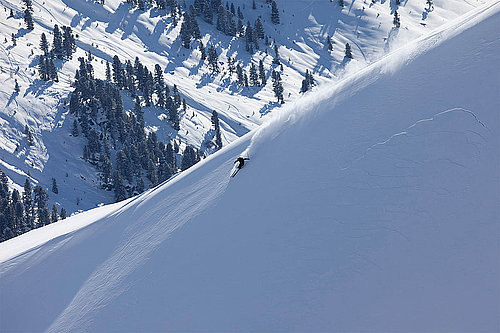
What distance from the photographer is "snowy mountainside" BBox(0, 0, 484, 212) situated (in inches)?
2948

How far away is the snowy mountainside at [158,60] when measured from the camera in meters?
74.9

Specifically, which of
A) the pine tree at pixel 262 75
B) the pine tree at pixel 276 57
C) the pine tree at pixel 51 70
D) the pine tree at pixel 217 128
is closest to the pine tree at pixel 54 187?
the pine tree at pixel 51 70

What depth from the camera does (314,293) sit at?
903cm

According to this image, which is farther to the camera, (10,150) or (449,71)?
(10,150)

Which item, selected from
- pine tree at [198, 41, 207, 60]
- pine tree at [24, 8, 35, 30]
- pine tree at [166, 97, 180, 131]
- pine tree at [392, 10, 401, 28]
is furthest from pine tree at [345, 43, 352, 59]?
pine tree at [24, 8, 35, 30]

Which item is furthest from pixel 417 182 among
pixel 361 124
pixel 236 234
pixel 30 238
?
pixel 30 238

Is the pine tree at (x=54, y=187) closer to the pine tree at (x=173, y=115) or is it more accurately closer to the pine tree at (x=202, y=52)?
the pine tree at (x=173, y=115)

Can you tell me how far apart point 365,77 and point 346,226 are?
4.76 metres

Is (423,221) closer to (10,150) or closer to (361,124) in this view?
(361,124)

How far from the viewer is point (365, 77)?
1298 centimetres

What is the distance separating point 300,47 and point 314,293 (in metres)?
114

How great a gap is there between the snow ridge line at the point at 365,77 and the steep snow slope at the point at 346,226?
0.17 ft

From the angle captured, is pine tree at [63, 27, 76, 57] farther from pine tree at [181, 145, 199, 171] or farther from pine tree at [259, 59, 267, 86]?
pine tree at [259, 59, 267, 86]

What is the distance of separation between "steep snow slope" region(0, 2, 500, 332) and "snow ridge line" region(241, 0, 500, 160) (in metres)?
0.05
